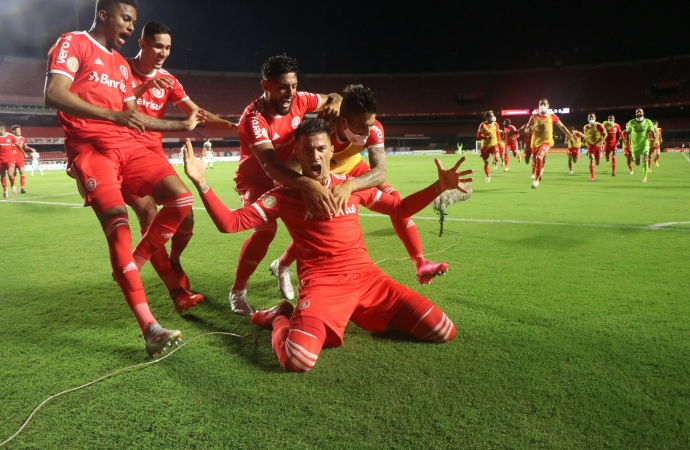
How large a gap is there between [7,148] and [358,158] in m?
14.6

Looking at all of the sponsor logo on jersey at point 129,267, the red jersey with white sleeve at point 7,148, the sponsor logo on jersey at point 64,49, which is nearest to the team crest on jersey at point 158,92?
the sponsor logo on jersey at point 64,49

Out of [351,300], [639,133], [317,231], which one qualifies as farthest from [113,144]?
[639,133]

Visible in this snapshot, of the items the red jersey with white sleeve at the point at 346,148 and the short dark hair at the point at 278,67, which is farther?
the red jersey with white sleeve at the point at 346,148

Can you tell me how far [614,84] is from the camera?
54.7m

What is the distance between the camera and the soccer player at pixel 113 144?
3334 mm

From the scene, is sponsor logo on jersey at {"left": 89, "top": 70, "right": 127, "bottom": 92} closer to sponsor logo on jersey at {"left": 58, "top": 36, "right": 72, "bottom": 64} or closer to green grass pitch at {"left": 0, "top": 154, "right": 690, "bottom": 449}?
sponsor logo on jersey at {"left": 58, "top": 36, "right": 72, "bottom": 64}

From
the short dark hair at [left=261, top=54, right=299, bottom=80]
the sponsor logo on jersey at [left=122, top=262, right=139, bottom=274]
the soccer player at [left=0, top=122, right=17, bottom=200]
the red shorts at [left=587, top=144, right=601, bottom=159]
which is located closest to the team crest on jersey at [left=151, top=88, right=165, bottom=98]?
the short dark hair at [left=261, top=54, right=299, bottom=80]

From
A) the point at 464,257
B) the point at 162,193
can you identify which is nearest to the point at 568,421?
the point at 162,193

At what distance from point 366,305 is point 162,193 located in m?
1.72

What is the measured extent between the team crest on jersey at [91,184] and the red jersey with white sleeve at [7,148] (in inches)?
562

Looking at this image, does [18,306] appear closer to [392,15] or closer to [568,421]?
[568,421]

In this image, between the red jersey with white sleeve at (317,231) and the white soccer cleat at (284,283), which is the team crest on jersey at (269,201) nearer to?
the red jersey with white sleeve at (317,231)

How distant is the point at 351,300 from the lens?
11.0 ft

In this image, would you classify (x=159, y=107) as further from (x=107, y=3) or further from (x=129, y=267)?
(x=129, y=267)
